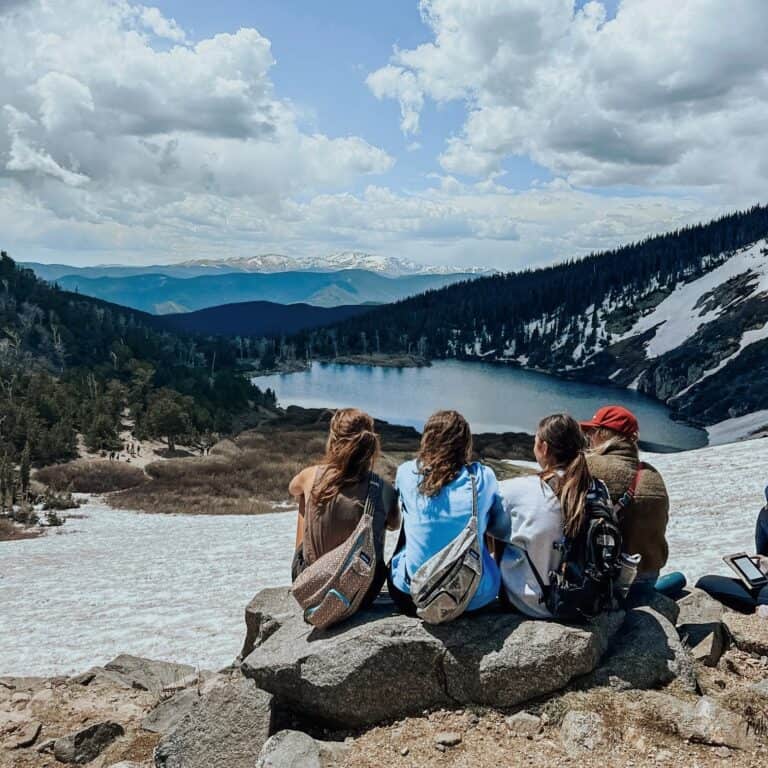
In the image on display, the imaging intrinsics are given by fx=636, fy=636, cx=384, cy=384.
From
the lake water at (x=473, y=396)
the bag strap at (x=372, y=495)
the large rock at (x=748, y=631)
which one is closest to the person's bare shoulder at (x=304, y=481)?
the bag strap at (x=372, y=495)

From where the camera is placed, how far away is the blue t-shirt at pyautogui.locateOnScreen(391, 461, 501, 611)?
6004mm

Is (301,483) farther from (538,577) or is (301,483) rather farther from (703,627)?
(703,627)

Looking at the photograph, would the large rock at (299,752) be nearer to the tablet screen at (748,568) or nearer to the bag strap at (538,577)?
the bag strap at (538,577)

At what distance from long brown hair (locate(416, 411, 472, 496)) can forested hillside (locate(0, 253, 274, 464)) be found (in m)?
47.9

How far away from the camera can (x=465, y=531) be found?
5.84 metres

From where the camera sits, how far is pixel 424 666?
6043mm

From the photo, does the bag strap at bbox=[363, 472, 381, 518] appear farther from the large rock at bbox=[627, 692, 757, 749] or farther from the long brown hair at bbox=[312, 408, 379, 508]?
the large rock at bbox=[627, 692, 757, 749]

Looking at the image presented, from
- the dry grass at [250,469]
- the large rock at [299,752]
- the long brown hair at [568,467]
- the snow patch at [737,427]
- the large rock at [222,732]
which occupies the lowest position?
the snow patch at [737,427]

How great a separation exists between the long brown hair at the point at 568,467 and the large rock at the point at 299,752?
9.56 feet

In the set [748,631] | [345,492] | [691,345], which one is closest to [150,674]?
[345,492]

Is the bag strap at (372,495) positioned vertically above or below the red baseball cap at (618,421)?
below

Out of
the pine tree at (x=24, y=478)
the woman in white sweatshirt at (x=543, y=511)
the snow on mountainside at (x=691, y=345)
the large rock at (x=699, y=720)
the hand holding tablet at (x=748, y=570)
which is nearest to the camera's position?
the large rock at (x=699, y=720)

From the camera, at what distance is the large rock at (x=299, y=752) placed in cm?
539

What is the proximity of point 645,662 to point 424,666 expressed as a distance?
2.14m
